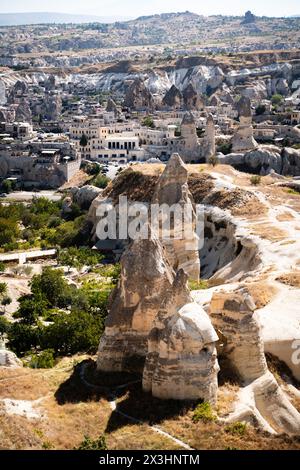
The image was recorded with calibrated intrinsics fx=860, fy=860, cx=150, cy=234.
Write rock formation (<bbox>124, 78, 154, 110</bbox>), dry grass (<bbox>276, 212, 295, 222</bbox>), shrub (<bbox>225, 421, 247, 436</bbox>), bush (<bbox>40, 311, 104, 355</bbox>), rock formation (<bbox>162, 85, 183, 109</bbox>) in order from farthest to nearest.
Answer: rock formation (<bbox>124, 78, 154, 110</bbox>)
rock formation (<bbox>162, 85, 183, 109</bbox>)
dry grass (<bbox>276, 212, 295, 222</bbox>)
bush (<bbox>40, 311, 104, 355</bbox>)
shrub (<bbox>225, 421, 247, 436</bbox>)

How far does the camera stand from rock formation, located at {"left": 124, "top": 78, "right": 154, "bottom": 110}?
130m

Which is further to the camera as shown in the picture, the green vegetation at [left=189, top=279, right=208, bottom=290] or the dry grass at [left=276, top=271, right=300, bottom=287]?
the green vegetation at [left=189, top=279, right=208, bottom=290]

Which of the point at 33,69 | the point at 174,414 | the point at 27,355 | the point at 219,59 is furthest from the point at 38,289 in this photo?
the point at 33,69

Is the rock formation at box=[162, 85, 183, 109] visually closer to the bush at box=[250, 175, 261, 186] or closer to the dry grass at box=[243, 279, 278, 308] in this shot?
the bush at box=[250, 175, 261, 186]

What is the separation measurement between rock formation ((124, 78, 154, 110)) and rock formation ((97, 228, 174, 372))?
108937 millimetres

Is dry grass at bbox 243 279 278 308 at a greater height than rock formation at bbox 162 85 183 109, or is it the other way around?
→ dry grass at bbox 243 279 278 308

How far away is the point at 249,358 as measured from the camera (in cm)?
2206

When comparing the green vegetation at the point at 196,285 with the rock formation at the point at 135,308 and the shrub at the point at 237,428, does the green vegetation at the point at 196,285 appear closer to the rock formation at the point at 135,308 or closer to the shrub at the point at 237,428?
the rock formation at the point at 135,308

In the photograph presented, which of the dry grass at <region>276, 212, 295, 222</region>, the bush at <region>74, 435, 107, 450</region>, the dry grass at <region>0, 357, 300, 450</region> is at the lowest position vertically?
the dry grass at <region>276, 212, 295, 222</region>

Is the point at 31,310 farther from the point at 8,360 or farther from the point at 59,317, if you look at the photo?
the point at 8,360

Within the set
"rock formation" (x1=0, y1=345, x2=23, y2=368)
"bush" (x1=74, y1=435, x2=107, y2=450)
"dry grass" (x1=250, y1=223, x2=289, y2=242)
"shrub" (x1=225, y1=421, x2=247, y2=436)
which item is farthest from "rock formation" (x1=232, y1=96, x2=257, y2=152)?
"bush" (x1=74, y1=435, x2=107, y2=450)

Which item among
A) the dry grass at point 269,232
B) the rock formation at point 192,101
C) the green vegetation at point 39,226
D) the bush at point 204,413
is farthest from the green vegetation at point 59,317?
the rock formation at point 192,101

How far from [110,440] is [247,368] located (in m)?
4.93

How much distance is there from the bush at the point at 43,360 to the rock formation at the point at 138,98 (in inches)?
4056
